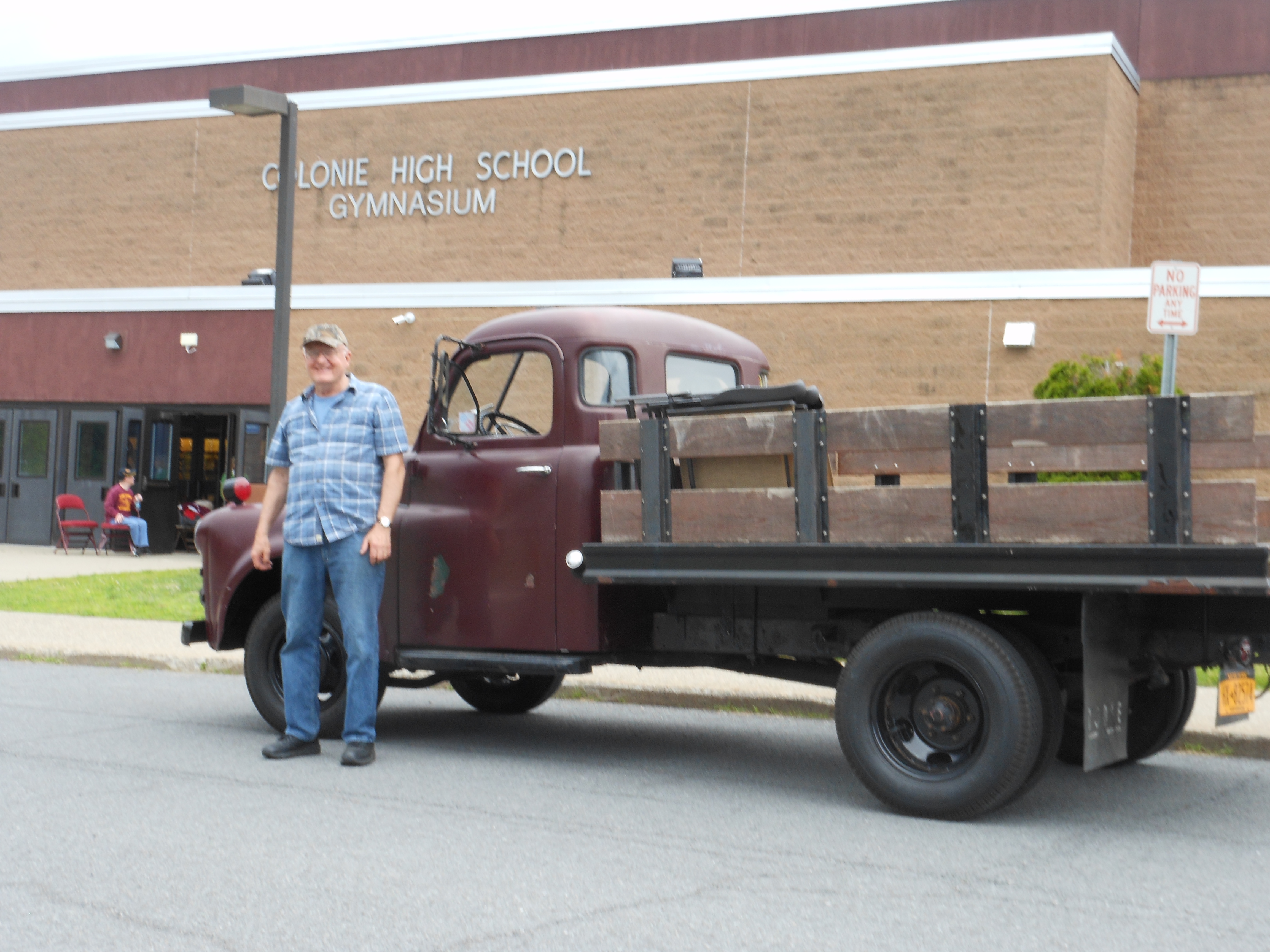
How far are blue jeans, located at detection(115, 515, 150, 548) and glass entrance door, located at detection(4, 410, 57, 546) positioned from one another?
2841 mm

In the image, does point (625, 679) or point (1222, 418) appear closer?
point (1222, 418)

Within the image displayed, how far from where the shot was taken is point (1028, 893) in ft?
14.7

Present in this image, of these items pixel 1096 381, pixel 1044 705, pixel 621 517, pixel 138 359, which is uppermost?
pixel 138 359

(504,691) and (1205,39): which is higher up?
(1205,39)

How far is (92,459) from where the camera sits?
2316 centimetres

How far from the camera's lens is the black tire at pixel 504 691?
320 inches

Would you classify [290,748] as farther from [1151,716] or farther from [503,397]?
[1151,716]

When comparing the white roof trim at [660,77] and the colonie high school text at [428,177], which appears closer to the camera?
the white roof trim at [660,77]

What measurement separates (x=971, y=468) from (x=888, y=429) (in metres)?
0.36

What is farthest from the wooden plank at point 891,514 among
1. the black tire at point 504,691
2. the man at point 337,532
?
the black tire at point 504,691

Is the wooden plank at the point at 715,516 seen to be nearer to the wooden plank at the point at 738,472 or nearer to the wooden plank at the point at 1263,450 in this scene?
the wooden plank at the point at 738,472

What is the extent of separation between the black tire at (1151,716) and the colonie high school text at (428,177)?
1487 centimetres

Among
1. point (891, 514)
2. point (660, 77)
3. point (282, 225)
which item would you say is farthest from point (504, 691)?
point (660, 77)

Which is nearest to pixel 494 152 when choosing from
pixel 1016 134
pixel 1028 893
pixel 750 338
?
pixel 750 338
